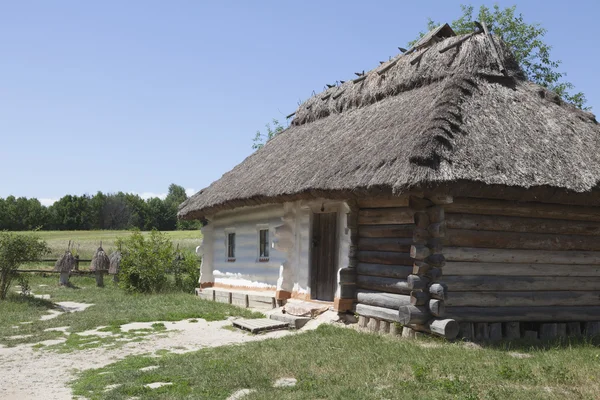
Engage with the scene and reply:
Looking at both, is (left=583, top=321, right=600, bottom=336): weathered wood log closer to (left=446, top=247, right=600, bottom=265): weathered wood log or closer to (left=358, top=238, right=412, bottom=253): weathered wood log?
(left=446, top=247, right=600, bottom=265): weathered wood log

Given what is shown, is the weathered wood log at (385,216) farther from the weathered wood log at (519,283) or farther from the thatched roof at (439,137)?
the weathered wood log at (519,283)

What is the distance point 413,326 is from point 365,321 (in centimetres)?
137

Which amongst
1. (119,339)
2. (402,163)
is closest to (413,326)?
(402,163)

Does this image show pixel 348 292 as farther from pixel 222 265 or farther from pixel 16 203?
pixel 16 203

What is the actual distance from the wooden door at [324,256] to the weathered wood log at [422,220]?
2.71 m

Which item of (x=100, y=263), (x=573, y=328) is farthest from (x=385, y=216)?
(x=100, y=263)

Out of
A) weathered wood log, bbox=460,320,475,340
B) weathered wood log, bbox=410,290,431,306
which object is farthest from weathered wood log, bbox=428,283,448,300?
weathered wood log, bbox=460,320,475,340

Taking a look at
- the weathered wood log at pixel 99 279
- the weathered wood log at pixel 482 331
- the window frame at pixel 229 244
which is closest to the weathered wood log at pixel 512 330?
the weathered wood log at pixel 482 331

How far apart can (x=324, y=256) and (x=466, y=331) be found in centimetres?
359

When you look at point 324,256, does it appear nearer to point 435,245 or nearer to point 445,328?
point 435,245

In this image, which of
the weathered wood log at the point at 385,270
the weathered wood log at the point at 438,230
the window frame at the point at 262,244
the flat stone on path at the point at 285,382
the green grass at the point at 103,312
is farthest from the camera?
the window frame at the point at 262,244

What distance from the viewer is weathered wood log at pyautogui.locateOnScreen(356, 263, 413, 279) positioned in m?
9.75

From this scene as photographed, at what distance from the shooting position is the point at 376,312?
1016cm

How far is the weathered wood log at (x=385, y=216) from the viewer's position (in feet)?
31.9
